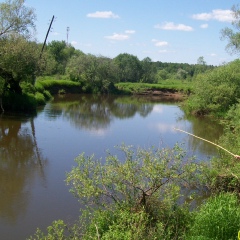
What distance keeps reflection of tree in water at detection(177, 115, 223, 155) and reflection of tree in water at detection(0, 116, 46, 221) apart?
9.05 metres

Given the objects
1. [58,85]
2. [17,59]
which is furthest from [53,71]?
[17,59]

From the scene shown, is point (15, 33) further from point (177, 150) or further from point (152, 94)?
point (152, 94)

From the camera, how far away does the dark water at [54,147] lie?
10.4 meters

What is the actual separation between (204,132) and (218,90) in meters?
8.11

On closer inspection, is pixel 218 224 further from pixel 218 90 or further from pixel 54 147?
pixel 218 90

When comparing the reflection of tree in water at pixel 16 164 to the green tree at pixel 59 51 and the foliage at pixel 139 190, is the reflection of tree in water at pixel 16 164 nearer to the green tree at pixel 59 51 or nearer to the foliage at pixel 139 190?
the foliage at pixel 139 190

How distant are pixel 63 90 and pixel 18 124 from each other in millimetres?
29746

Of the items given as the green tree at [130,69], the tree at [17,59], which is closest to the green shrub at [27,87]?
the tree at [17,59]

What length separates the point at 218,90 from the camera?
33562 mm

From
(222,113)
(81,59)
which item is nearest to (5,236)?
(222,113)

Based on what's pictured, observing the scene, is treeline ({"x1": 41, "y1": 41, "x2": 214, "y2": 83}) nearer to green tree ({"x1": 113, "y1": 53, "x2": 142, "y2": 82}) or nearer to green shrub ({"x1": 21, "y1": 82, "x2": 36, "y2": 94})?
green tree ({"x1": 113, "y1": 53, "x2": 142, "y2": 82})

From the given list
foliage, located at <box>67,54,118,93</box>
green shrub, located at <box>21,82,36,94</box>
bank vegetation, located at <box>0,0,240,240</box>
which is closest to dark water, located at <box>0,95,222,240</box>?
bank vegetation, located at <box>0,0,240,240</box>

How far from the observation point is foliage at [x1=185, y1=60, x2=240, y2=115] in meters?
33.5

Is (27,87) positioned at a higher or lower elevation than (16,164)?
higher
